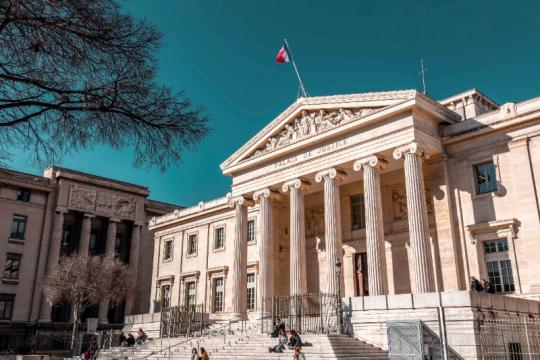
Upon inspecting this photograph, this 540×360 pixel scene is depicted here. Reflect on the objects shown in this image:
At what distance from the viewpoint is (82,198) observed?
5116cm

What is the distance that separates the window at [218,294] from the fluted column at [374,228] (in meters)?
16.4

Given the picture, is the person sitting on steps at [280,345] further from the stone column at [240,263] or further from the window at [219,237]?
the window at [219,237]

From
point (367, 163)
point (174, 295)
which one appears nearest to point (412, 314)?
point (367, 163)

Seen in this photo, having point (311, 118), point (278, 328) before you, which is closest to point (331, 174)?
point (311, 118)

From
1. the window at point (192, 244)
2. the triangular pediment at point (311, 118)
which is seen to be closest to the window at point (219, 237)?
the window at point (192, 244)

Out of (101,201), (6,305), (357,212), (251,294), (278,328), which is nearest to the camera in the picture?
(278,328)

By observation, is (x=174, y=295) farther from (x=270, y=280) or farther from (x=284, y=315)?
(x=284, y=315)

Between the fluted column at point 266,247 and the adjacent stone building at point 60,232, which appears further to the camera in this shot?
the adjacent stone building at point 60,232

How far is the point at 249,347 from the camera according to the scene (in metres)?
20.9

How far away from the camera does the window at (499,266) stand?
22406mm

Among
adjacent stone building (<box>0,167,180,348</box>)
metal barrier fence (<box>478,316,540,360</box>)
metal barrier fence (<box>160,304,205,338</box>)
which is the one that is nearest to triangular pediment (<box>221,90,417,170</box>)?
metal barrier fence (<box>160,304,205,338</box>)

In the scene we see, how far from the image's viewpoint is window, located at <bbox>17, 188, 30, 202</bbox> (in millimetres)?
47844

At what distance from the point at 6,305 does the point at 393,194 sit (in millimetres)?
35861

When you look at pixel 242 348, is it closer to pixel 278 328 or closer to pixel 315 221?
pixel 278 328
